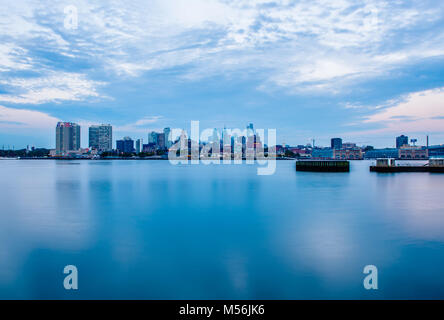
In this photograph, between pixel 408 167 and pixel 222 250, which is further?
pixel 408 167

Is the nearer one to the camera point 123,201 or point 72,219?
point 72,219

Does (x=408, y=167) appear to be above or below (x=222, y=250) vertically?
above

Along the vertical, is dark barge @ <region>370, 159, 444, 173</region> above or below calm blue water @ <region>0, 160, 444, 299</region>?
above

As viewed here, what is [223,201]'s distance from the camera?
30.1 m

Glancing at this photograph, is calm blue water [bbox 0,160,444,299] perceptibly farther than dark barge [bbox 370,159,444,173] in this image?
No

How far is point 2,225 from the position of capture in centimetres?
1944

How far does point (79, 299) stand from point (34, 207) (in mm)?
19789

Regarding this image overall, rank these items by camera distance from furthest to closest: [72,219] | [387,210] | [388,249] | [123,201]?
[123,201], [387,210], [72,219], [388,249]

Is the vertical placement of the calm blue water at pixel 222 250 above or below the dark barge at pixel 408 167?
below

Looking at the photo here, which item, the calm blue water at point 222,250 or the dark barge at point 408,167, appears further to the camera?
the dark barge at point 408,167

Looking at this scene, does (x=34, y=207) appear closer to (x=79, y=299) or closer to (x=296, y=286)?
(x=79, y=299)
